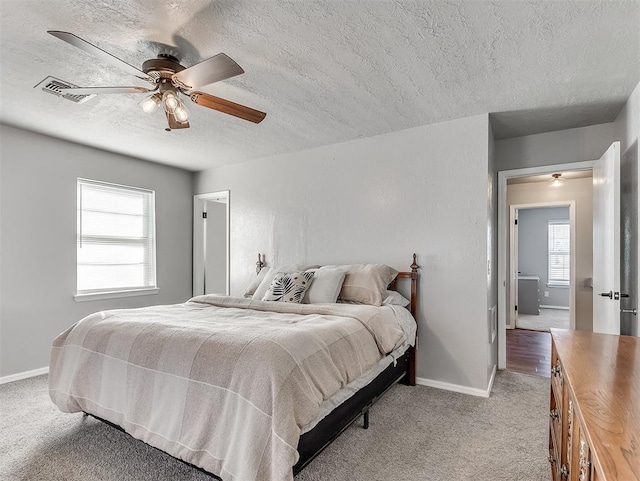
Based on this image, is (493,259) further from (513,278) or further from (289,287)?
(513,278)

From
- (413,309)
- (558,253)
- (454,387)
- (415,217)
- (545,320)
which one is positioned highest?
(415,217)

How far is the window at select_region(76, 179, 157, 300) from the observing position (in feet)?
13.1

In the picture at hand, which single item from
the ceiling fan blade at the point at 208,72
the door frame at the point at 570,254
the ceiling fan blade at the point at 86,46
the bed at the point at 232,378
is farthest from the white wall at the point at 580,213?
the ceiling fan blade at the point at 86,46

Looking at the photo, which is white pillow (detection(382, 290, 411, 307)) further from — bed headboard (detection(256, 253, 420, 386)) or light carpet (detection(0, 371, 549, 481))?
light carpet (detection(0, 371, 549, 481))

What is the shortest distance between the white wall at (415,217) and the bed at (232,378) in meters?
0.82

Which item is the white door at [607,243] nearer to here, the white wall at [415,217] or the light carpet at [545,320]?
the white wall at [415,217]

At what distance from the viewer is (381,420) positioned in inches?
99.7

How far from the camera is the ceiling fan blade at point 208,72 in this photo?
1.73 meters

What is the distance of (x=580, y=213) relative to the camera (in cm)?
513

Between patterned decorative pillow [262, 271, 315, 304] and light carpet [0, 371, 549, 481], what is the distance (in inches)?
44.9

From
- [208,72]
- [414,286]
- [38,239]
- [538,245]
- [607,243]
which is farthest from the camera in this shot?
[538,245]

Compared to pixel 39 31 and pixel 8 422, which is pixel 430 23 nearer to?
pixel 39 31

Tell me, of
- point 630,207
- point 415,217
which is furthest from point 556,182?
point 415,217

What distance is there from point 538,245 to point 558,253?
1.39 feet
